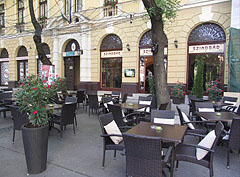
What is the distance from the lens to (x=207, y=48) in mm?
10391

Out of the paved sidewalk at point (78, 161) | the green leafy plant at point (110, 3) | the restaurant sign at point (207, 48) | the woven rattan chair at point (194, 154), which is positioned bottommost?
the paved sidewalk at point (78, 161)

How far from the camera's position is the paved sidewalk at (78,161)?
3.25 metres

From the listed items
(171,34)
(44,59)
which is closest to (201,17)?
(171,34)

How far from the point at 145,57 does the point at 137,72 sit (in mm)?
1112

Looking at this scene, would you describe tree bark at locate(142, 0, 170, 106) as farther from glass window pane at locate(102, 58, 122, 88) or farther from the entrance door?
the entrance door

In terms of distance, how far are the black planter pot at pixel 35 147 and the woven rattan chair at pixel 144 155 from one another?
1.53 m

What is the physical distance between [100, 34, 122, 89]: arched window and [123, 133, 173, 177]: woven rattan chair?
11.0 metres

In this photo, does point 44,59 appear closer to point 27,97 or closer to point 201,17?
point 27,97

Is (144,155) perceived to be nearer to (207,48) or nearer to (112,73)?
(207,48)

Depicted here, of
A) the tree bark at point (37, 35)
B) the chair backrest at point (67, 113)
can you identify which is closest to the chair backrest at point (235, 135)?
the chair backrest at point (67, 113)

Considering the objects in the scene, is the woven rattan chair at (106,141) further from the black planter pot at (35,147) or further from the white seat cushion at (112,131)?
the black planter pot at (35,147)

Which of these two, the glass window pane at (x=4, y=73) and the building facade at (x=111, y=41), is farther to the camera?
the glass window pane at (x=4, y=73)

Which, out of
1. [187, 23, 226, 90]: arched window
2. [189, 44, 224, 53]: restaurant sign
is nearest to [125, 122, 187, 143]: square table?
[187, 23, 226, 90]: arched window

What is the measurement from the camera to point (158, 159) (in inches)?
93.9
